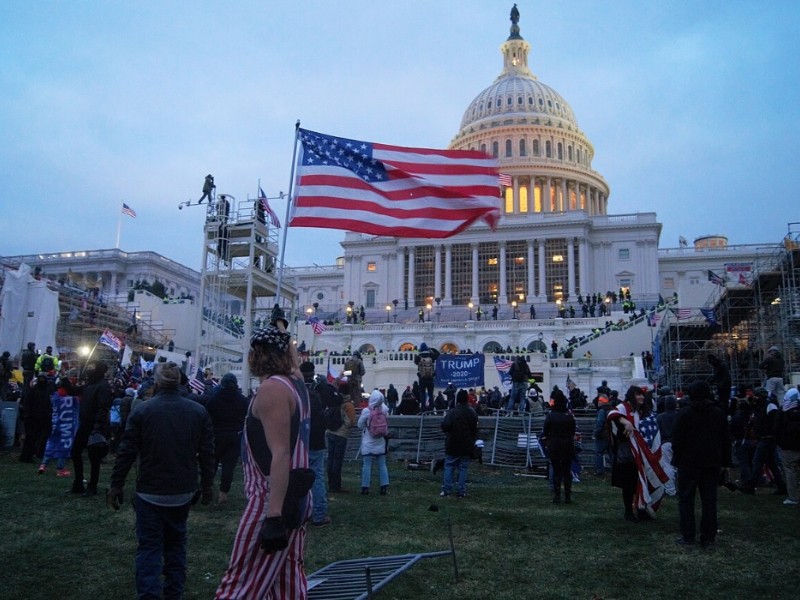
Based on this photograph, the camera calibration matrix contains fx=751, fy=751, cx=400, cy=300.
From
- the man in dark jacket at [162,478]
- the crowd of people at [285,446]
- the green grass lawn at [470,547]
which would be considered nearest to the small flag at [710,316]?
the crowd of people at [285,446]

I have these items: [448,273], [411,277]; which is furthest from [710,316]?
[411,277]

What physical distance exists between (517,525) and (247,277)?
27.2 m

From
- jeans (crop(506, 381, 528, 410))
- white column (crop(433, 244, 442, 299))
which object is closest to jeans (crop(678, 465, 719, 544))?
jeans (crop(506, 381, 528, 410))

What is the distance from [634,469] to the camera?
10.8 meters

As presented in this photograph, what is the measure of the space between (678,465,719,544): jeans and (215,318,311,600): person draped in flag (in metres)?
6.03

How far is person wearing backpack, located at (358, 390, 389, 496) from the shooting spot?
13.0 m

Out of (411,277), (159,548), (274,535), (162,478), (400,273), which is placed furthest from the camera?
(400,273)

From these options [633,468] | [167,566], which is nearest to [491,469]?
[633,468]

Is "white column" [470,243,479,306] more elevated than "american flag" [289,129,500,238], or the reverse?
"white column" [470,243,479,306]

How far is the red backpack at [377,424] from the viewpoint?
1321cm

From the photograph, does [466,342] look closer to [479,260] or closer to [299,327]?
[299,327]

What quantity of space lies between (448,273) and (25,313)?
47.7 m

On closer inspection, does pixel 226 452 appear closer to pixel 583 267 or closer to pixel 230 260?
pixel 230 260

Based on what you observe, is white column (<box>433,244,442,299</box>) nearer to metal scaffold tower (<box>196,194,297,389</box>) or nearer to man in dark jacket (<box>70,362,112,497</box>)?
metal scaffold tower (<box>196,194,297,389</box>)
